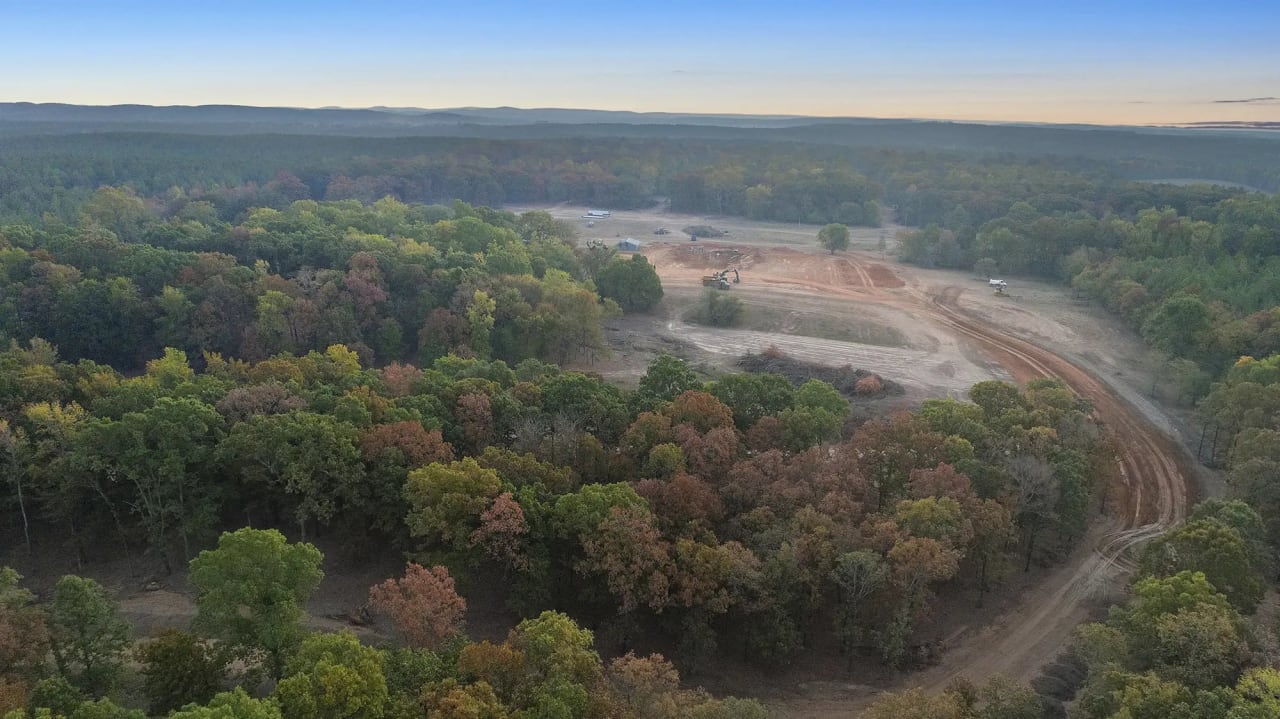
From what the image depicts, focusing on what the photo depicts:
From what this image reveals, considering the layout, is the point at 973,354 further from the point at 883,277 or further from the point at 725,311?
the point at 883,277

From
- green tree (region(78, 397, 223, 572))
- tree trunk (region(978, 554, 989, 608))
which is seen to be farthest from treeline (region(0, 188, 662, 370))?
tree trunk (region(978, 554, 989, 608))

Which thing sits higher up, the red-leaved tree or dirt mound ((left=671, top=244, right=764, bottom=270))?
dirt mound ((left=671, top=244, right=764, bottom=270))

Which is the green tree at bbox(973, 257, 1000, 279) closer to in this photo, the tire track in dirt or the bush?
the tire track in dirt

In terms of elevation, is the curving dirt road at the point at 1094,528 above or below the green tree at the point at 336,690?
below

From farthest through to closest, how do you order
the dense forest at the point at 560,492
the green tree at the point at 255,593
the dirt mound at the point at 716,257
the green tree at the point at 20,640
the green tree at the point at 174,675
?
the dirt mound at the point at 716,257
the dense forest at the point at 560,492
the green tree at the point at 255,593
the green tree at the point at 174,675
the green tree at the point at 20,640

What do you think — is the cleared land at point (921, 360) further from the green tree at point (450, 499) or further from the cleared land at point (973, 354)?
the green tree at point (450, 499)

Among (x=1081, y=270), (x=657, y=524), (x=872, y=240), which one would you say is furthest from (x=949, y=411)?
(x=872, y=240)

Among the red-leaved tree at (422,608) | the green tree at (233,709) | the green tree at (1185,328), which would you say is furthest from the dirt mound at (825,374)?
the green tree at (233,709)
